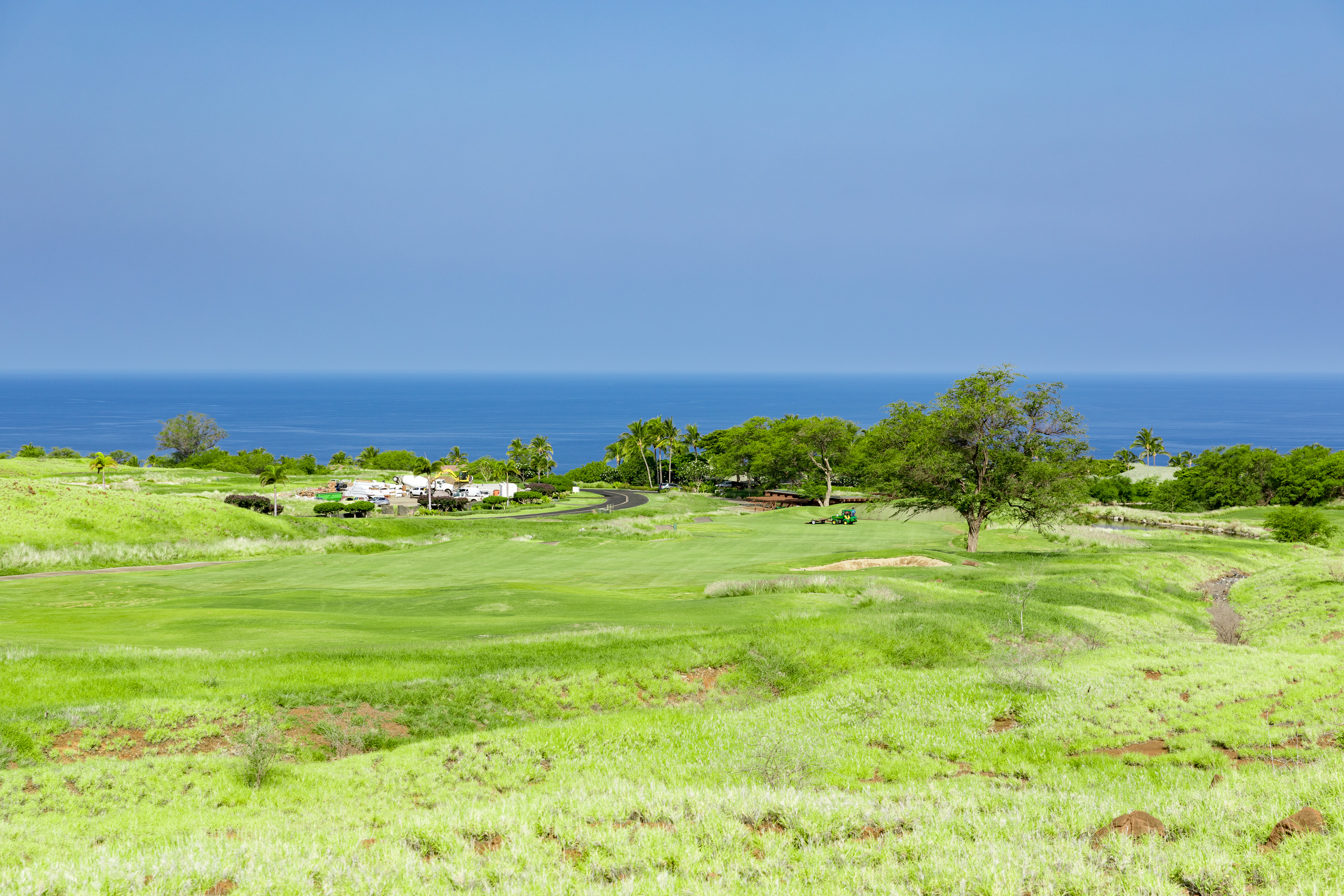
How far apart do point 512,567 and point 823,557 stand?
18.2 m

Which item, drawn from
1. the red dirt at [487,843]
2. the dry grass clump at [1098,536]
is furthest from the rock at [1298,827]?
the dry grass clump at [1098,536]

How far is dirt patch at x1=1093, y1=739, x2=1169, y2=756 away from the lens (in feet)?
41.3

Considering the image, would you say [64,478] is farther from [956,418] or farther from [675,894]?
[675,894]

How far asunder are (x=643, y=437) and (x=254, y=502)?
65120mm

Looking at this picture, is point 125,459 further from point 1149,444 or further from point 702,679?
point 1149,444

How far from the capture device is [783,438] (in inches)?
4451

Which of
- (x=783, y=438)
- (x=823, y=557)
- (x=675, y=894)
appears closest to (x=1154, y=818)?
(x=675, y=894)

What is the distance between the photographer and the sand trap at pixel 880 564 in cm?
4188

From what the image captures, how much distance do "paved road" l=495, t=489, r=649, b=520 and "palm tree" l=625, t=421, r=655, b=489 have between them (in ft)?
31.0

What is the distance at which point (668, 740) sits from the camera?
14.0 metres

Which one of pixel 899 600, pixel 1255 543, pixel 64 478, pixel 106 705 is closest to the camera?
pixel 106 705

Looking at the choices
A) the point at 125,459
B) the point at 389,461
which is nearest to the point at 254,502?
the point at 125,459

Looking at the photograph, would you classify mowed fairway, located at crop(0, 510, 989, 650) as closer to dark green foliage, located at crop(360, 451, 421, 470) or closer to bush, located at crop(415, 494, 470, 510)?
bush, located at crop(415, 494, 470, 510)

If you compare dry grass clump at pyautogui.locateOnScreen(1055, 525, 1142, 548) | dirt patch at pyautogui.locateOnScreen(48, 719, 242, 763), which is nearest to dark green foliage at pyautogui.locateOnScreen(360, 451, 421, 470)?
dry grass clump at pyautogui.locateOnScreen(1055, 525, 1142, 548)
